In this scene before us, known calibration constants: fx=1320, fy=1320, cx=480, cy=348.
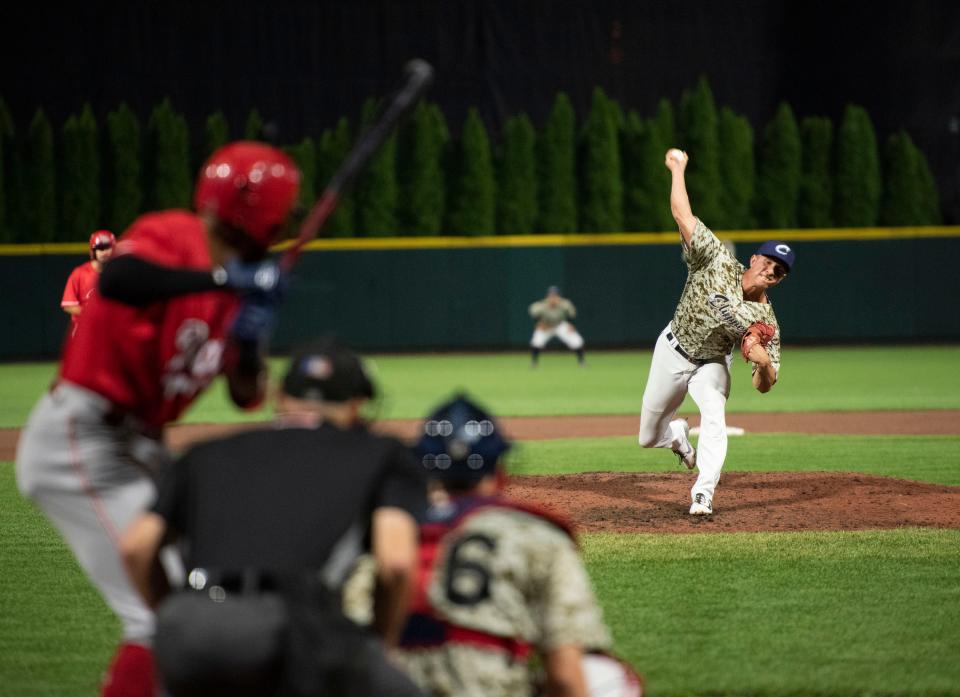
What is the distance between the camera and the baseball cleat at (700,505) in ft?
28.3

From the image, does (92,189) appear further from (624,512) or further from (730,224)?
(624,512)

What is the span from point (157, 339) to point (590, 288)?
91.2 ft

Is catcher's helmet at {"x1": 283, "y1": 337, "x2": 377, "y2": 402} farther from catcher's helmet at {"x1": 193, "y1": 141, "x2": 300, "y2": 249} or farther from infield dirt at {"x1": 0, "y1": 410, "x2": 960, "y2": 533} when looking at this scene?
infield dirt at {"x1": 0, "y1": 410, "x2": 960, "y2": 533}

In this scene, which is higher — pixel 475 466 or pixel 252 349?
pixel 252 349

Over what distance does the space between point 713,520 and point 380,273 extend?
22881 mm

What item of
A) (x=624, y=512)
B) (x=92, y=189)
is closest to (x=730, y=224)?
(x=92, y=189)

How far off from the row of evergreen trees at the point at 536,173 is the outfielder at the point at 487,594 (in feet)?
106

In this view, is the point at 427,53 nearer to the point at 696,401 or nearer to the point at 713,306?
the point at 713,306

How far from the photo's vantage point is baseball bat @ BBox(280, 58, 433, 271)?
4.09 meters

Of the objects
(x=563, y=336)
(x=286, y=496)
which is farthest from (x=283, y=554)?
(x=563, y=336)

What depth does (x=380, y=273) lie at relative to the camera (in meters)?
31.0

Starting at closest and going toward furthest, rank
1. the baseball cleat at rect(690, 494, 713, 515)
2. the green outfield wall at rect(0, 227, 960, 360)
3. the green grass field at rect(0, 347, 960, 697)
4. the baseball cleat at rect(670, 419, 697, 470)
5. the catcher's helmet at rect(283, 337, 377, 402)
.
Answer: the catcher's helmet at rect(283, 337, 377, 402) → the green grass field at rect(0, 347, 960, 697) → the baseball cleat at rect(690, 494, 713, 515) → the baseball cleat at rect(670, 419, 697, 470) → the green outfield wall at rect(0, 227, 960, 360)

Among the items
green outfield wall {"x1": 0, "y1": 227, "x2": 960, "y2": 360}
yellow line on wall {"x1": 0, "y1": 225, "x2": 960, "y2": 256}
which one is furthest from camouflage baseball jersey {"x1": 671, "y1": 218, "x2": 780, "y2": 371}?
yellow line on wall {"x1": 0, "y1": 225, "x2": 960, "y2": 256}

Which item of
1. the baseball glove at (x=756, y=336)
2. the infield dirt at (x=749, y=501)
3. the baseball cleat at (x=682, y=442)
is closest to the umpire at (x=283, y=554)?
the infield dirt at (x=749, y=501)
